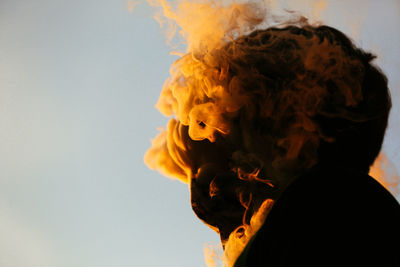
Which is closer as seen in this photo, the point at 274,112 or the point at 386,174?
the point at 274,112

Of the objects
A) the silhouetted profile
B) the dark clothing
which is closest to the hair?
the silhouetted profile

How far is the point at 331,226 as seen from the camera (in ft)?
2.31

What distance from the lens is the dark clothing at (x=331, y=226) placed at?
27.0 inches

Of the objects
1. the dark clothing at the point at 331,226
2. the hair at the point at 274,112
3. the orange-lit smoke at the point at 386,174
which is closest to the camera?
the dark clothing at the point at 331,226

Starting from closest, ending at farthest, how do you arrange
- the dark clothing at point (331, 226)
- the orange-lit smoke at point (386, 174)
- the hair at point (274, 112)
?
the dark clothing at point (331, 226) → the hair at point (274, 112) → the orange-lit smoke at point (386, 174)

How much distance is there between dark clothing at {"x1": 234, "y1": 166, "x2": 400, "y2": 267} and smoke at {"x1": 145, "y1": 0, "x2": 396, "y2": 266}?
0.59ft

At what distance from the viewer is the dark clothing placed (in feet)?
2.25

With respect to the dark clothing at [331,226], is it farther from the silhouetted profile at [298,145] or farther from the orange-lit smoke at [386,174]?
the orange-lit smoke at [386,174]

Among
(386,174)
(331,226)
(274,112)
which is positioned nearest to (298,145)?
(274,112)

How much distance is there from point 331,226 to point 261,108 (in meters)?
0.35

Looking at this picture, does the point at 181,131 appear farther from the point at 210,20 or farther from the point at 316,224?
the point at 316,224

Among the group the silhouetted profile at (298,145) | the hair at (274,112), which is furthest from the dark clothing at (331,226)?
the hair at (274,112)

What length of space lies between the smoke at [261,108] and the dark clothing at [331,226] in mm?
180

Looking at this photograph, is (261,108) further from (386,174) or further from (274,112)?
(386,174)
